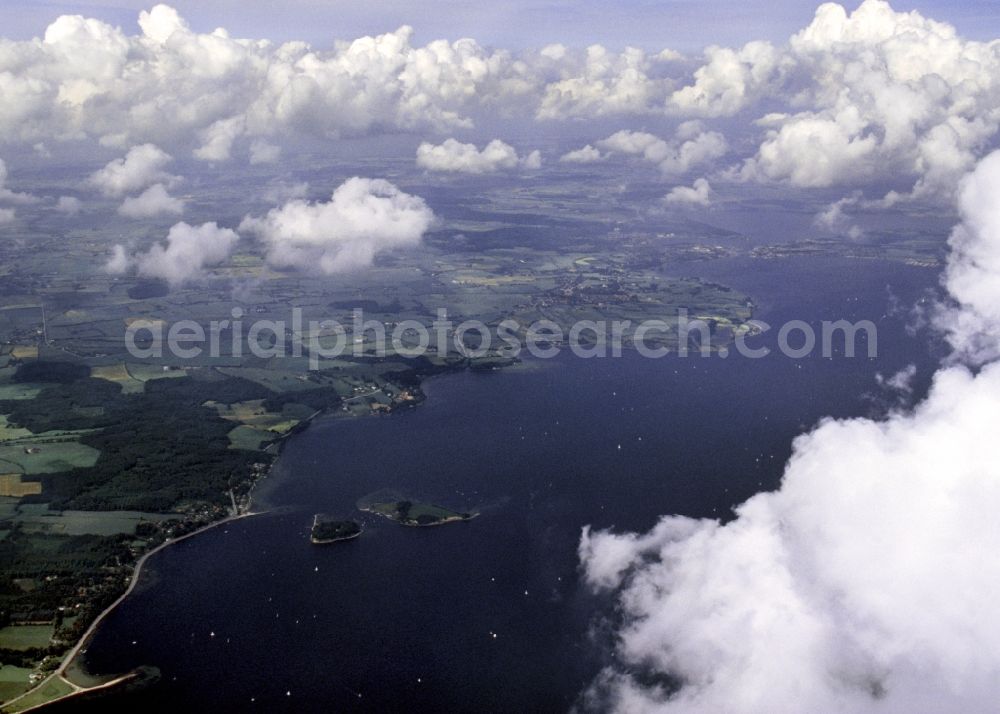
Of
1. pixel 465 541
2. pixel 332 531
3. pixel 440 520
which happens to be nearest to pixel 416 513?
pixel 440 520

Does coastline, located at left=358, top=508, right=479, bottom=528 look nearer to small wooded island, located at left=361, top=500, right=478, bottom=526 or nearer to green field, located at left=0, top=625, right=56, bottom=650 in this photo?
small wooded island, located at left=361, top=500, right=478, bottom=526

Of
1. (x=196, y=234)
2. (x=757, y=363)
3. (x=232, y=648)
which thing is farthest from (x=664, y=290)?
(x=232, y=648)

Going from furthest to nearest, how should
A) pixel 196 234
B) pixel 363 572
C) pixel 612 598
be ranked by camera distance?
pixel 196 234 → pixel 363 572 → pixel 612 598

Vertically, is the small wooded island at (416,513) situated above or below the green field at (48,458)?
below

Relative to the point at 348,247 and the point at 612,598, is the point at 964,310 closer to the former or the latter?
the point at 612,598

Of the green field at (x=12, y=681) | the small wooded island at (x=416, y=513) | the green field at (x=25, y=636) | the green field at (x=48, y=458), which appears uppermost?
the green field at (x=48, y=458)

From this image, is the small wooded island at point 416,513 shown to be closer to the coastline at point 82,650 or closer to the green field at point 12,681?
the coastline at point 82,650

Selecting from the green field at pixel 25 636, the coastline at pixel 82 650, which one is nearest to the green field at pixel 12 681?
the coastline at pixel 82 650
